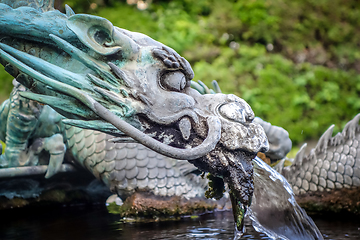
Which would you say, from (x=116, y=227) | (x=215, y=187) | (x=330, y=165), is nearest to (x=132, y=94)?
(x=215, y=187)

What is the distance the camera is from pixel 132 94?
124 cm

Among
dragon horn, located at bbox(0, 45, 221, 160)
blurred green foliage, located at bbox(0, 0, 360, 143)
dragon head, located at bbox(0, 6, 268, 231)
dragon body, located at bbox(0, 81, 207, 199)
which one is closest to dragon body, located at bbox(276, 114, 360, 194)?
dragon body, located at bbox(0, 81, 207, 199)

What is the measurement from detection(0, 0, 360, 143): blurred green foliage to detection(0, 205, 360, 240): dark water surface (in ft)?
12.9

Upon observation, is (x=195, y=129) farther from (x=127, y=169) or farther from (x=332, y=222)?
(x=332, y=222)

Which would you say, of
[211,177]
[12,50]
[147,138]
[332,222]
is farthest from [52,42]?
[332,222]

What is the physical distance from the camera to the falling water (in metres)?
1.50

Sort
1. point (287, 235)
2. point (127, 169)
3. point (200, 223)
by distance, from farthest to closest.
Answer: point (127, 169)
point (200, 223)
point (287, 235)

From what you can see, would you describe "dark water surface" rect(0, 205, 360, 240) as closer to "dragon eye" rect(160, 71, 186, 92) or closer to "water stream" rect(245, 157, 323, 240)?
"water stream" rect(245, 157, 323, 240)

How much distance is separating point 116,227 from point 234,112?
1.01 m

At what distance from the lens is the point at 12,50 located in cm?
128

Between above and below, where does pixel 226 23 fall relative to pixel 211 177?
above

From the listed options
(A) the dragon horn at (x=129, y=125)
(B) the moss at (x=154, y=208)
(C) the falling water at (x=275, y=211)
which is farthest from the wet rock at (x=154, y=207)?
(A) the dragon horn at (x=129, y=125)

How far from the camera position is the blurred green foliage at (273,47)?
594 centimetres

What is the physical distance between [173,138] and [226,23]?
17.9ft
